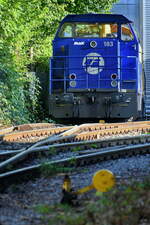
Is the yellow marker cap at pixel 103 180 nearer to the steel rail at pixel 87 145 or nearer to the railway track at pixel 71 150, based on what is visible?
the railway track at pixel 71 150

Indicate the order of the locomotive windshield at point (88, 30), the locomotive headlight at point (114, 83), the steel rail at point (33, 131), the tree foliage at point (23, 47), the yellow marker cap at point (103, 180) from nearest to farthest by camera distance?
the yellow marker cap at point (103, 180), the steel rail at point (33, 131), the locomotive headlight at point (114, 83), the locomotive windshield at point (88, 30), the tree foliage at point (23, 47)

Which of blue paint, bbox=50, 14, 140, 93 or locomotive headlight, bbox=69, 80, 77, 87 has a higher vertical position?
blue paint, bbox=50, 14, 140, 93

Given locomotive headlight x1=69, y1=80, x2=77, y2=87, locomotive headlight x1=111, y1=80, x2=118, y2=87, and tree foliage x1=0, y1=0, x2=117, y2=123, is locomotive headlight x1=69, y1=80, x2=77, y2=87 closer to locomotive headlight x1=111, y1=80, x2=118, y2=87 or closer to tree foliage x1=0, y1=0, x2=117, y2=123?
locomotive headlight x1=111, y1=80, x2=118, y2=87

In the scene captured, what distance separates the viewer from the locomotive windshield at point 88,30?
44.4 ft

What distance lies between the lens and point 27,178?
216 inches

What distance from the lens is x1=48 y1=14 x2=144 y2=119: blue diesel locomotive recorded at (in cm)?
1285

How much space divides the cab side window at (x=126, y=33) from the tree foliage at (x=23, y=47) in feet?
9.88

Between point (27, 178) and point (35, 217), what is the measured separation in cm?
167

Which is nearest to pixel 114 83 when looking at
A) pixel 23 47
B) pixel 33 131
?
pixel 33 131

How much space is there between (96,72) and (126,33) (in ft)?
4.14

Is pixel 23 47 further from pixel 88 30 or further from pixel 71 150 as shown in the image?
pixel 71 150

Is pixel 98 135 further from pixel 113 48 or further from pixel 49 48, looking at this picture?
pixel 49 48

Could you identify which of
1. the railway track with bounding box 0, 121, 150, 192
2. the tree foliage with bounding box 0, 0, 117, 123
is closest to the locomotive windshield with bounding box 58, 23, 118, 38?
the tree foliage with bounding box 0, 0, 117, 123

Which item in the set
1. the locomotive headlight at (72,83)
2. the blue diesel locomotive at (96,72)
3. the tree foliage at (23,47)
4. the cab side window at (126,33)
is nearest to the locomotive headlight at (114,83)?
the blue diesel locomotive at (96,72)
